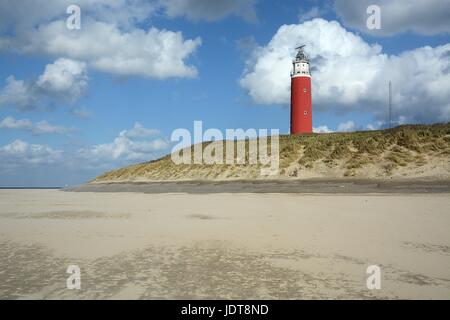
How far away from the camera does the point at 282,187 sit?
24.3 meters

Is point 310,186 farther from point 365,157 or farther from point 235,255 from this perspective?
point 235,255

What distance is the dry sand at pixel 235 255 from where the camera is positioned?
17.5ft

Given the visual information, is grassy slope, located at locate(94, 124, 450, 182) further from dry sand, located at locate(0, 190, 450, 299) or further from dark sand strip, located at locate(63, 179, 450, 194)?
dry sand, located at locate(0, 190, 450, 299)

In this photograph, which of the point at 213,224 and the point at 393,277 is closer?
the point at 393,277

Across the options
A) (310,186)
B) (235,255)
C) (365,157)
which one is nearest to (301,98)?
(365,157)

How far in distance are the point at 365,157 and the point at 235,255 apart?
66.4 feet

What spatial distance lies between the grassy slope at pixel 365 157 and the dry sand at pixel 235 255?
10.5 meters

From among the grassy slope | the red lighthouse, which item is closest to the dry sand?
the grassy slope

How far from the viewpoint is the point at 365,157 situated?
83.9 feet

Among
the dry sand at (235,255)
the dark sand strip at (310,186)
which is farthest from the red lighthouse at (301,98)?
the dry sand at (235,255)

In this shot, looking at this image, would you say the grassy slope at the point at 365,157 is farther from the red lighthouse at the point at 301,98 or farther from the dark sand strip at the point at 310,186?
the red lighthouse at the point at 301,98
